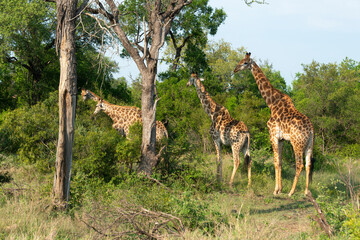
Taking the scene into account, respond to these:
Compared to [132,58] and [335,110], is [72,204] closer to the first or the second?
[132,58]

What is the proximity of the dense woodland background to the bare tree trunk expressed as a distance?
0.33m

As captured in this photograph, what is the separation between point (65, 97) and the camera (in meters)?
6.68

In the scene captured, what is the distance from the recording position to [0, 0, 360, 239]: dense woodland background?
20.7ft

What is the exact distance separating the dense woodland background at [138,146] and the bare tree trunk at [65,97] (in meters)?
0.33

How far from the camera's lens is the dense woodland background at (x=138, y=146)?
6.32m

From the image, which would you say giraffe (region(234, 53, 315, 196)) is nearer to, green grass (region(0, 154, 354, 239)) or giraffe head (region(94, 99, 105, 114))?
green grass (region(0, 154, 354, 239))

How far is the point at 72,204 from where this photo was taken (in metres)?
7.05

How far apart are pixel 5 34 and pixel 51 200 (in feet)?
34.3

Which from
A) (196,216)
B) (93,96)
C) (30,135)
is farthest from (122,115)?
(196,216)

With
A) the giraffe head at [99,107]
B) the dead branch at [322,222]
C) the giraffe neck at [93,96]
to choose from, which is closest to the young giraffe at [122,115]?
the giraffe head at [99,107]

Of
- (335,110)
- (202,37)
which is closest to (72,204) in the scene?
(335,110)

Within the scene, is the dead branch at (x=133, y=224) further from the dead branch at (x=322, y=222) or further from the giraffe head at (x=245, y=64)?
the giraffe head at (x=245, y=64)

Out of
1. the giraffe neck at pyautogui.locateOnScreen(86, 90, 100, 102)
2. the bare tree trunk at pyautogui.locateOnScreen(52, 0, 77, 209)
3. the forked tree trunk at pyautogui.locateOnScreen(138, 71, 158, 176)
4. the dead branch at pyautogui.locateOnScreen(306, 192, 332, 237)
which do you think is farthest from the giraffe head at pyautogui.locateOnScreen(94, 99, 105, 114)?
the dead branch at pyautogui.locateOnScreen(306, 192, 332, 237)

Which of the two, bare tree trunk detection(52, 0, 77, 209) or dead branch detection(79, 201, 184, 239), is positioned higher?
bare tree trunk detection(52, 0, 77, 209)
